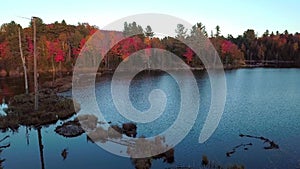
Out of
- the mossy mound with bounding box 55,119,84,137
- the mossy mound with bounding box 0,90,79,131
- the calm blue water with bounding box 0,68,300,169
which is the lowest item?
the calm blue water with bounding box 0,68,300,169

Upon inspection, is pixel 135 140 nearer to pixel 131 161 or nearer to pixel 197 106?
pixel 131 161

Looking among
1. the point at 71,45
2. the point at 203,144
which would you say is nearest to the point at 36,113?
the point at 203,144

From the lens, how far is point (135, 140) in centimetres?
1933

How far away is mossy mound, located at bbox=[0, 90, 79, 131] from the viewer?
23.5 metres

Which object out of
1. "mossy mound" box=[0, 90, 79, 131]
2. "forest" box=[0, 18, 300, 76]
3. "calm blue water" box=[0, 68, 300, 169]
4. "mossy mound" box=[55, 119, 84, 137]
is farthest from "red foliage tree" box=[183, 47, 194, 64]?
"mossy mound" box=[55, 119, 84, 137]

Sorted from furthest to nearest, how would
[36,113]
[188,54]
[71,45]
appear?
[188,54]
[71,45]
[36,113]

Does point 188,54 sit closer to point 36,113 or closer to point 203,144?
point 36,113

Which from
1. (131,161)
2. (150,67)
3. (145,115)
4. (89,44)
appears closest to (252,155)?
(131,161)

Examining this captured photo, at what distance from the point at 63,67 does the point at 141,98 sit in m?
48.4

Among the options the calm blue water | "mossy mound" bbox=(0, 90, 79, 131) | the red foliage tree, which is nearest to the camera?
the calm blue water

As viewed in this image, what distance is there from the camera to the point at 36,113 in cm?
2545

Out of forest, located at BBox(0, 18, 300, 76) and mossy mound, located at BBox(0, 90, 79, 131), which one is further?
forest, located at BBox(0, 18, 300, 76)

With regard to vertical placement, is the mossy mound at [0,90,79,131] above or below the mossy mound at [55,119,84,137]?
above

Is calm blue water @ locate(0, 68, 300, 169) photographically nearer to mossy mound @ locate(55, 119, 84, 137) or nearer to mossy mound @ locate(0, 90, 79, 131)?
mossy mound @ locate(55, 119, 84, 137)
